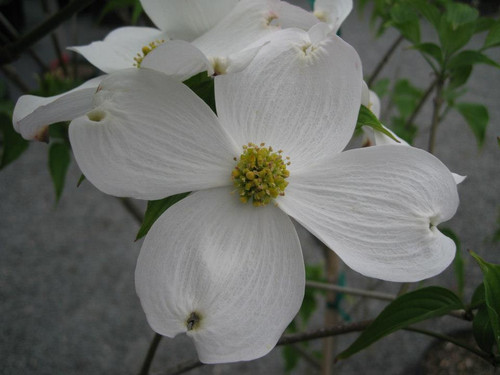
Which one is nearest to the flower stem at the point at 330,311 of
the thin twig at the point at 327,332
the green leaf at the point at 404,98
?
the thin twig at the point at 327,332

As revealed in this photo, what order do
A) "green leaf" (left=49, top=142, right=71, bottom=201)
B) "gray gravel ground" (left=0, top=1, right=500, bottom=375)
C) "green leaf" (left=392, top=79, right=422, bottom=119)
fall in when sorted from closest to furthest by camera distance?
"green leaf" (left=49, top=142, right=71, bottom=201) < "green leaf" (left=392, top=79, right=422, bottom=119) < "gray gravel ground" (left=0, top=1, right=500, bottom=375)

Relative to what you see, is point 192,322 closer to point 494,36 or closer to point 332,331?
point 332,331

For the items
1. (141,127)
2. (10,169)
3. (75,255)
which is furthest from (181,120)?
(10,169)

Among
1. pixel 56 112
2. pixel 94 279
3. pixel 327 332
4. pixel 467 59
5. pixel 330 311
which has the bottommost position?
pixel 94 279

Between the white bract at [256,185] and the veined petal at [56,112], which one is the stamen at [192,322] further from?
the veined petal at [56,112]

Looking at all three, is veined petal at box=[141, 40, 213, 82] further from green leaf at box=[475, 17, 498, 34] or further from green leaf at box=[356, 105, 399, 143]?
green leaf at box=[475, 17, 498, 34]

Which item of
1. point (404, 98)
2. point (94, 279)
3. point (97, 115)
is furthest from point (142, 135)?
point (94, 279)

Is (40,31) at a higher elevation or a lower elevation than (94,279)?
higher

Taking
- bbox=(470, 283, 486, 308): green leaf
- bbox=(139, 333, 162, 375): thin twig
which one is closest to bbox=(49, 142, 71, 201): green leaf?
bbox=(139, 333, 162, 375): thin twig

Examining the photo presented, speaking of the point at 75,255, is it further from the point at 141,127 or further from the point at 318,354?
the point at 141,127
